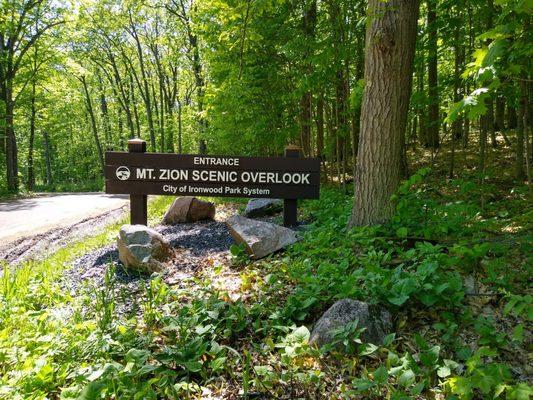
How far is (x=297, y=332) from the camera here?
2900mm

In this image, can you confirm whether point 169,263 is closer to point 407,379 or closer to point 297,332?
point 297,332

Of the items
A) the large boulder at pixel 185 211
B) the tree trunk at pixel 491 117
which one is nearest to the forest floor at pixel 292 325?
the large boulder at pixel 185 211

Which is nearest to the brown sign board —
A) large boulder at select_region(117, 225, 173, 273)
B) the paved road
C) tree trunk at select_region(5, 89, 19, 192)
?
large boulder at select_region(117, 225, 173, 273)

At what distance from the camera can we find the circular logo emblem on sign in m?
6.44

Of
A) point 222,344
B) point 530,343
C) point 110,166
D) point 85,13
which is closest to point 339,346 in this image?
point 222,344

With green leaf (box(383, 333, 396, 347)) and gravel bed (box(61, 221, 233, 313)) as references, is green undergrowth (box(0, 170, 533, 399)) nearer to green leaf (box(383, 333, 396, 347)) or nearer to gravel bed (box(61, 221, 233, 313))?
green leaf (box(383, 333, 396, 347))

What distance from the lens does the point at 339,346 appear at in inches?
111

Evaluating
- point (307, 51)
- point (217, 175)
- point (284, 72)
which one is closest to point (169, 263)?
point (217, 175)

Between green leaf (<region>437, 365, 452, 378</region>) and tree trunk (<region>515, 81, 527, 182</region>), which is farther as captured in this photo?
tree trunk (<region>515, 81, 527, 182</region>)

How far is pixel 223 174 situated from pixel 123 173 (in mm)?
1715

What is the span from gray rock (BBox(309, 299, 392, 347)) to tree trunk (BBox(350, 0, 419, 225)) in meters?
1.95

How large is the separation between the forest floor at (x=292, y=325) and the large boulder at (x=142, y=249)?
0.50 ft

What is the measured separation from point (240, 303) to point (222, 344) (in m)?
0.49

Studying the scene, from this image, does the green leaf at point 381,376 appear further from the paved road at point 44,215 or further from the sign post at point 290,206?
the paved road at point 44,215
